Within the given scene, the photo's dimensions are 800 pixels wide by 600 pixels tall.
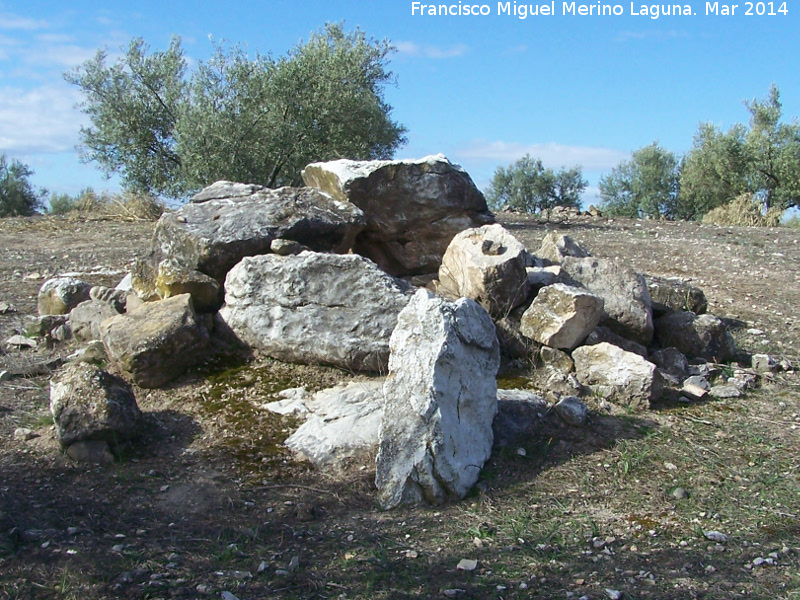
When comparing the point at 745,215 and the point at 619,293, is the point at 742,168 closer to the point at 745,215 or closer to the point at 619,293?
the point at 745,215

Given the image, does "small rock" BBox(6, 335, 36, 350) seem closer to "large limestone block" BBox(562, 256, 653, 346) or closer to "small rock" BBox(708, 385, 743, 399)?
"large limestone block" BBox(562, 256, 653, 346)

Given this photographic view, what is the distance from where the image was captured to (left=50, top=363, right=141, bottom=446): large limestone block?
541cm

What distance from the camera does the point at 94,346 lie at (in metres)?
7.01

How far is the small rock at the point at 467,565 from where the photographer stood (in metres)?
4.01

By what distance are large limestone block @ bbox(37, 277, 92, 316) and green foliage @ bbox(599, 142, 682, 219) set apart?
27949 mm

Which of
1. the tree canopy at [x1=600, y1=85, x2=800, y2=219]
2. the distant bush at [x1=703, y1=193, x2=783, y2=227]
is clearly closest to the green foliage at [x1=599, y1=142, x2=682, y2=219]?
the tree canopy at [x1=600, y1=85, x2=800, y2=219]

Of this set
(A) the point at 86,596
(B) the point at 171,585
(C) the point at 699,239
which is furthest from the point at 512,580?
(C) the point at 699,239

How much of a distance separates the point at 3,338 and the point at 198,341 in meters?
2.72

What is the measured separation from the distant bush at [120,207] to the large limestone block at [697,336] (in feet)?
43.0

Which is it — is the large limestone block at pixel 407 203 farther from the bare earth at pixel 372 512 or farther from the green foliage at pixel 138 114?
the green foliage at pixel 138 114

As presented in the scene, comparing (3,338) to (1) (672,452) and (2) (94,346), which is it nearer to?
(2) (94,346)

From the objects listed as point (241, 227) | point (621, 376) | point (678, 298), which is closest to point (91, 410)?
point (241, 227)

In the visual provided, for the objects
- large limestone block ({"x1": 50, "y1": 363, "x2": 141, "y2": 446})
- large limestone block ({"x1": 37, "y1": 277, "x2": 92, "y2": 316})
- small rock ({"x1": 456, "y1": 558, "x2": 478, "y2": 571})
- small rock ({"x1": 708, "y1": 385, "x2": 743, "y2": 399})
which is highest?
large limestone block ({"x1": 37, "y1": 277, "x2": 92, "y2": 316})

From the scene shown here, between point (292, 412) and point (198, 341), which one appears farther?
point (198, 341)
